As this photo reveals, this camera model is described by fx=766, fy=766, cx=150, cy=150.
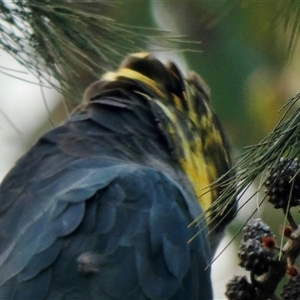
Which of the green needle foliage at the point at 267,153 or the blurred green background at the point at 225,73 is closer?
the green needle foliage at the point at 267,153

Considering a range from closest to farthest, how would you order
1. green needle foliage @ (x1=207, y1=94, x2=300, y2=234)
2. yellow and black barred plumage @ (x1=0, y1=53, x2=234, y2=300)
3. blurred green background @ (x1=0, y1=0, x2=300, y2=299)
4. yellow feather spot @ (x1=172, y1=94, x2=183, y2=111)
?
green needle foliage @ (x1=207, y1=94, x2=300, y2=234) < yellow and black barred plumage @ (x1=0, y1=53, x2=234, y2=300) < yellow feather spot @ (x1=172, y1=94, x2=183, y2=111) < blurred green background @ (x1=0, y1=0, x2=300, y2=299)

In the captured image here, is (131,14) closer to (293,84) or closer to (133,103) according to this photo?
(293,84)

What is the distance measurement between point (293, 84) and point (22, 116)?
68cm

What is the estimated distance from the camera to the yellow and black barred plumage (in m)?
0.96

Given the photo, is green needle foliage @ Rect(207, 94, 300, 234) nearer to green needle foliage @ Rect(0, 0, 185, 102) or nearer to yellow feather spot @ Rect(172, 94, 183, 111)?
green needle foliage @ Rect(0, 0, 185, 102)

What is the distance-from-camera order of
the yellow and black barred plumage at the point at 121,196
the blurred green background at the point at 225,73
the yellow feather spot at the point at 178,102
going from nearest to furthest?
the yellow and black barred plumage at the point at 121,196, the yellow feather spot at the point at 178,102, the blurred green background at the point at 225,73

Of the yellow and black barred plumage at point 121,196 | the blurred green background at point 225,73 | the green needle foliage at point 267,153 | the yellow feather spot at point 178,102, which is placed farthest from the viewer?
Answer: the blurred green background at point 225,73

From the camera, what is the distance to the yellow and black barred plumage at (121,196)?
37.8 inches

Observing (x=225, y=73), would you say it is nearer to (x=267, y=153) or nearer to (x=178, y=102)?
(x=178, y=102)

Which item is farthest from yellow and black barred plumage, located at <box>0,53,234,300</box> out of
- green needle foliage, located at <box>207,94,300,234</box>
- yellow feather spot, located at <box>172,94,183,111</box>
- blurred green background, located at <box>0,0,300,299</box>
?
blurred green background, located at <box>0,0,300,299</box>

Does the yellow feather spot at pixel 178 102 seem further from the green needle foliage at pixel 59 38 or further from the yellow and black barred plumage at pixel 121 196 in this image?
the green needle foliage at pixel 59 38

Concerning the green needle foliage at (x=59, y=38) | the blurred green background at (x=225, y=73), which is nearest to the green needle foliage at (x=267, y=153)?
the green needle foliage at (x=59, y=38)

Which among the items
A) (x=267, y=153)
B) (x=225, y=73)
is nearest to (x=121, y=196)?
(x=267, y=153)

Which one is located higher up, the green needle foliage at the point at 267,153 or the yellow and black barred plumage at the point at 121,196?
the yellow and black barred plumage at the point at 121,196
